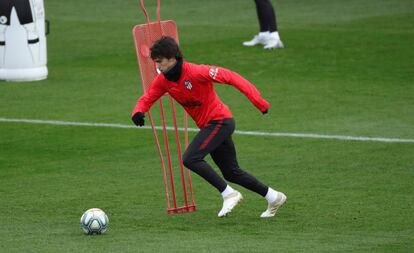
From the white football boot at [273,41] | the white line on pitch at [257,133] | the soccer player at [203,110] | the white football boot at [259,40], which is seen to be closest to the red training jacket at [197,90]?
the soccer player at [203,110]

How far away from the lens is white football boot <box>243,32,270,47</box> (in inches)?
934

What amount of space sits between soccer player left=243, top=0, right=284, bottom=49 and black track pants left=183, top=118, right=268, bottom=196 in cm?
1211

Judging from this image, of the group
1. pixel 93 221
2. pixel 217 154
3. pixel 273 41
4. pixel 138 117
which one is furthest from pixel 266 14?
pixel 93 221

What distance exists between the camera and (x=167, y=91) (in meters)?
11.3

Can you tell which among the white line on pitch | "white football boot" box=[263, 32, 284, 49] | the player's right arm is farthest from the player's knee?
"white football boot" box=[263, 32, 284, 49]

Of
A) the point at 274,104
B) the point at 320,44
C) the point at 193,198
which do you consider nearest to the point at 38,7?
the point at 274,104

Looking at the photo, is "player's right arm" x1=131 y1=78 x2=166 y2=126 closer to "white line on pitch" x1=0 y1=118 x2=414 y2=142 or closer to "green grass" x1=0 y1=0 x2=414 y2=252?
"green grass" x1=0 y1=0 x2=414 y2=252

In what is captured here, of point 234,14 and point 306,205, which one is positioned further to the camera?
point 234,14

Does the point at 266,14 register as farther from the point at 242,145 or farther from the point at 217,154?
the point at 217,154

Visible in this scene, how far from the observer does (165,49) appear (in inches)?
431

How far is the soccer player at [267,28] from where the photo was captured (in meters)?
23.3

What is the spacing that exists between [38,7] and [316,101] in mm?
5577

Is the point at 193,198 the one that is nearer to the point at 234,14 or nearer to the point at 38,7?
the point at 38,7

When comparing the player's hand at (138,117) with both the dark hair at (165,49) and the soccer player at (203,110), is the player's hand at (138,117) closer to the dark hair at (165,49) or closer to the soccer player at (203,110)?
the soccer player at (203,110)
